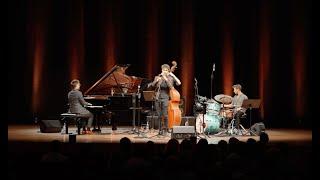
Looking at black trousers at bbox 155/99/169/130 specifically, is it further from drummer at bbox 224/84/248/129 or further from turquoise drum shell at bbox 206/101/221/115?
drummer at bbox 224/84/248/129

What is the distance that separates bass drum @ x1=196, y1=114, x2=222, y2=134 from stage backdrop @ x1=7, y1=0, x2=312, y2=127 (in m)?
2.91

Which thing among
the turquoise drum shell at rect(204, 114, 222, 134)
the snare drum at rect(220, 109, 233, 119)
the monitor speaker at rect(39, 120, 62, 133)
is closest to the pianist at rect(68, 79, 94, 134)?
the monitor speaker at rect(39, 120, 62, 133)

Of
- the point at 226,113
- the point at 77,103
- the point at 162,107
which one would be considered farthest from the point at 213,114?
the point at 77,103

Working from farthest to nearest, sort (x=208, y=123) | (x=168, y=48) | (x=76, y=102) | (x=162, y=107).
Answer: (x=168, y=48), (x=208, y=123), (x=76, y=102), (x=162, y=107)

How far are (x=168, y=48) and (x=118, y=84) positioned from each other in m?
3.45

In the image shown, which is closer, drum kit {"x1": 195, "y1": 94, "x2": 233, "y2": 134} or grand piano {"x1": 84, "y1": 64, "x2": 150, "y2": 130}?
grand piano {"x1": 84, "y1": 64, "x2": 150, "y2": 130}

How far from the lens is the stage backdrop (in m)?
14.4

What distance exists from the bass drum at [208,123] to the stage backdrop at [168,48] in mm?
2910

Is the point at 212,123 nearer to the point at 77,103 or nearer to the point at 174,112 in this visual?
the point at 174,112

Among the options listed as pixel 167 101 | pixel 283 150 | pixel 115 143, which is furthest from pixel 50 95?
pixel 283 150

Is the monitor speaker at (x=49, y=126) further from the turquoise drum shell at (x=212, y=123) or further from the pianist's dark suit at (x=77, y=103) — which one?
the turquoise drum shell at (x=212, y=123)

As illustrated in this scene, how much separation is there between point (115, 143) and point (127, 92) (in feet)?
9.21

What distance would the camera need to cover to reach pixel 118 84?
11.7 metres

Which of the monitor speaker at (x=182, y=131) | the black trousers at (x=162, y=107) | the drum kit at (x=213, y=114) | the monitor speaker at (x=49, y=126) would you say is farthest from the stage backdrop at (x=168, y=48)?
the monitor speaker at (x=182, y=131)
